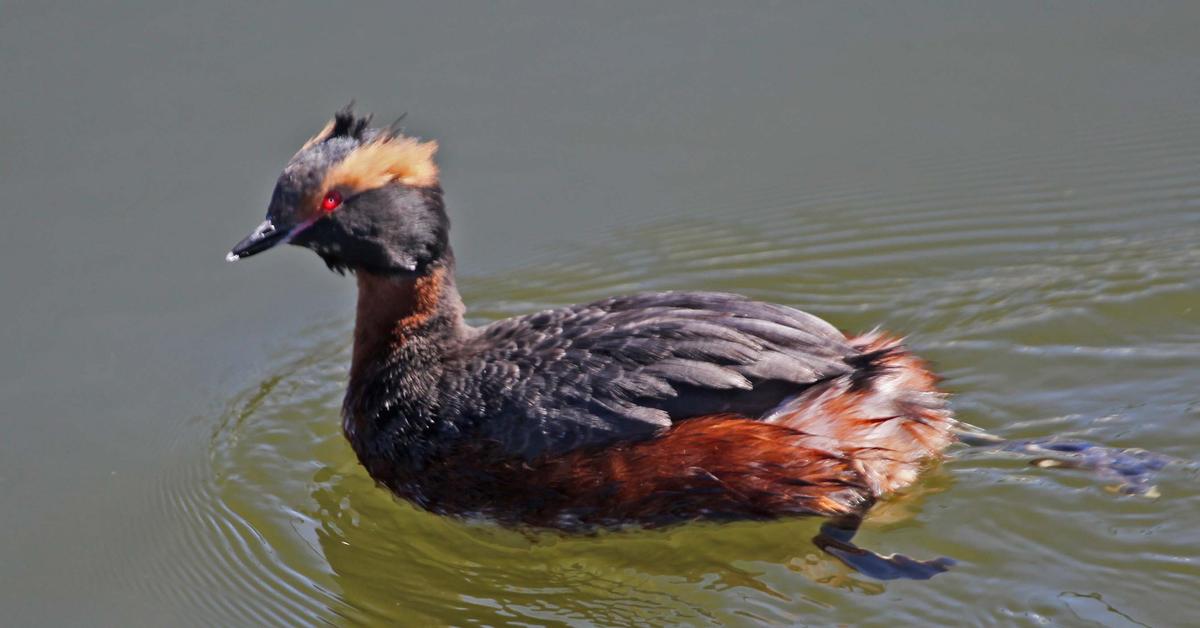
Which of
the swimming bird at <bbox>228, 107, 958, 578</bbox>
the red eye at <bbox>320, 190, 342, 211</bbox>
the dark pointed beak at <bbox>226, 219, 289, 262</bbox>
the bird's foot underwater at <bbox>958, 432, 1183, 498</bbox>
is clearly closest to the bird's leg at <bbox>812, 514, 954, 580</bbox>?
the swimming bird at <bbox>228, 107, 958, 578</bbox>

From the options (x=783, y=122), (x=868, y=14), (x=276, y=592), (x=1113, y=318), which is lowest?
(x=276, y=592)

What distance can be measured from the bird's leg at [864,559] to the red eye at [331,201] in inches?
92.0

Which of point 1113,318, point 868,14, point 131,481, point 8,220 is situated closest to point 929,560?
point 1113,318

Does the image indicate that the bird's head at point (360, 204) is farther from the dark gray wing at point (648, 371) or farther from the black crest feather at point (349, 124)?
the dark gray wing at point (648, 371)

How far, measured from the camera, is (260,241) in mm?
6137

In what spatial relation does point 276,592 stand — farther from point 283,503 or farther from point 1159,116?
point 1159,116

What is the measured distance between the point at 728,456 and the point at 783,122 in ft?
10.6

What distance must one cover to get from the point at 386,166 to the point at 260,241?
23.4 inches

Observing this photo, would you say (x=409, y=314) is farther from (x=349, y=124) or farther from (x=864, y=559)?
(x=864, y=559)

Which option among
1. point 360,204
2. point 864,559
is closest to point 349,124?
point 360,204

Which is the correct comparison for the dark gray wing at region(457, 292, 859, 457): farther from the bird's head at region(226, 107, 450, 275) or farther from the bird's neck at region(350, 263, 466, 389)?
the bird's head at region(226, 107, 450, 275)

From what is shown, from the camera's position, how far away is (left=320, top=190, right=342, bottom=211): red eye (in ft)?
20.3

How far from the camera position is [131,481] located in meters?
6.64

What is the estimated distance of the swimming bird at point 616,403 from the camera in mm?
5672
